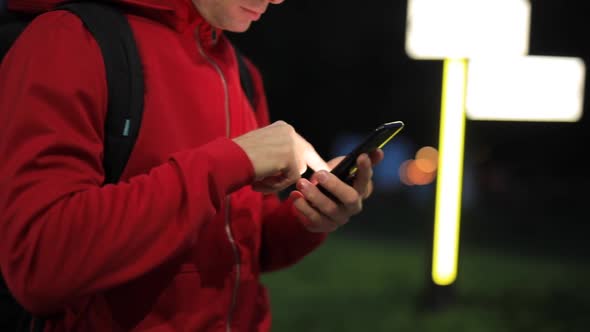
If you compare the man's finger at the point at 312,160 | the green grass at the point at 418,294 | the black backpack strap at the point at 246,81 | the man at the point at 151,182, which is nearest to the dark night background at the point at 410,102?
the green grass at the point at 418,294

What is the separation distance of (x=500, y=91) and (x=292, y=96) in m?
19.5

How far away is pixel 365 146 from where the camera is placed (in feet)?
4.29

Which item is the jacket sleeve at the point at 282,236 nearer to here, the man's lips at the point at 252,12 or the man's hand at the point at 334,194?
the man's hand at the point at 334,194

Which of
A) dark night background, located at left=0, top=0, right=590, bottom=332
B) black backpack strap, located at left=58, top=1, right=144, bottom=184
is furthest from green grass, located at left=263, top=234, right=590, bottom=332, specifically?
black backpack strap, located at left=58, top=1, right=144, bottom=184

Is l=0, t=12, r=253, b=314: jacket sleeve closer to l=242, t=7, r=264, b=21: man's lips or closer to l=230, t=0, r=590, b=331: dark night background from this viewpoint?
l=242, t=7, r=264, b=21: man's lips

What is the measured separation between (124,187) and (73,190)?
76mm

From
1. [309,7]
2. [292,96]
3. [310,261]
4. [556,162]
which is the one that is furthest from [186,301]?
[292,96]

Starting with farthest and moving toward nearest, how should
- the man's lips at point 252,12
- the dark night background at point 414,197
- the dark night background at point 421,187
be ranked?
the dark night background at point 421,187 → the dark night background at point 414,197 → the man's lips at point 252,12

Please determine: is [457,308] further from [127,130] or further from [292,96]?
[292,96]

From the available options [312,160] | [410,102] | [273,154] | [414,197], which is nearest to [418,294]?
[312,160]

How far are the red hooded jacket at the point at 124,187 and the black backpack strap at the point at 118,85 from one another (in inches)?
0.7

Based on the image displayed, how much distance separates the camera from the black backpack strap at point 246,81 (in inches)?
64.4

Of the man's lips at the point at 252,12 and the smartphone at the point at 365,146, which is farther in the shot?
the man's lips at the point at 252,12

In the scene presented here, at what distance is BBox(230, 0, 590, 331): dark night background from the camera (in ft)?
17.4
